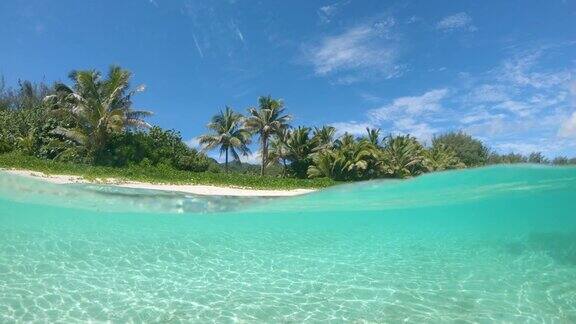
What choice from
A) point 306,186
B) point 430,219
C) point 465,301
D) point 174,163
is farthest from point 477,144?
point 465,301

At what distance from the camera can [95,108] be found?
79.6 ft

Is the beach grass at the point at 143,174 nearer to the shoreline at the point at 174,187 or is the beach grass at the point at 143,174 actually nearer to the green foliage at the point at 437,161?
the shoreline at the point at 174,187

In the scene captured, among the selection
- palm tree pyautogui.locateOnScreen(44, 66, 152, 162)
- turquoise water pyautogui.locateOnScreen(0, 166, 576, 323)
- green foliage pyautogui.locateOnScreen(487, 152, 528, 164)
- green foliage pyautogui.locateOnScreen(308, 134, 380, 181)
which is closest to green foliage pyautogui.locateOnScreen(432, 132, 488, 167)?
green foliage pyautogui.locateOnScreen(487, 152, 528, 164)

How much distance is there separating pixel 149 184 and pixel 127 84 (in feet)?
31.9

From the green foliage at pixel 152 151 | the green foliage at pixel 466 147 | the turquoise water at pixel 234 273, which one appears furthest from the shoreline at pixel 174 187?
the green foliage at pixel 466 147

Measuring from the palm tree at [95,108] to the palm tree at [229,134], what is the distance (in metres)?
8.06

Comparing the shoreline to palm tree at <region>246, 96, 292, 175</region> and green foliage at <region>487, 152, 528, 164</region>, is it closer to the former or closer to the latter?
palm tree at <region>246, 96, 292, 175</region>

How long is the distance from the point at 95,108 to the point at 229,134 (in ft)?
38.4

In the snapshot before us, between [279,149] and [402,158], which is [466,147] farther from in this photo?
[279,149]

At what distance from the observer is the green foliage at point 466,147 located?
53.2 meters

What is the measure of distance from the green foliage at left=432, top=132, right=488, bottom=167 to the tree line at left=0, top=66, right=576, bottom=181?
10197mm

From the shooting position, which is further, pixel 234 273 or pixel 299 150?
pixel 299 150

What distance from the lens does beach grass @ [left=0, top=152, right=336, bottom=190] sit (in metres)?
19.0

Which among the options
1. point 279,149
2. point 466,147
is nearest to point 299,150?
point 279,149
